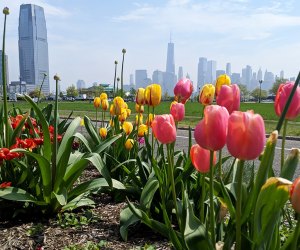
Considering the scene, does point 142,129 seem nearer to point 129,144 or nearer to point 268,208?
point 129,144

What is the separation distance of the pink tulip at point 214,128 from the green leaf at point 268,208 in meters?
0.18

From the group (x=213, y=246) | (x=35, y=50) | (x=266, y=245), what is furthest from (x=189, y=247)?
(x=35, y=50)

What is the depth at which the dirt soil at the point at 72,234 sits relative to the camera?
2.29 meters

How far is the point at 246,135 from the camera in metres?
1.03

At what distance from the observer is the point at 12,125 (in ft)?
11.1

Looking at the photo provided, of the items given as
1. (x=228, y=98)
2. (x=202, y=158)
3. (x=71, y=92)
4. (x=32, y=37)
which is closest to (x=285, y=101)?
(x=228, y=98)

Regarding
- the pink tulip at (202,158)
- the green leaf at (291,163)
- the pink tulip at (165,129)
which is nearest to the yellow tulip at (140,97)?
the pink tulip at (165,129)

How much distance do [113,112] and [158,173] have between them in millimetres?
1531

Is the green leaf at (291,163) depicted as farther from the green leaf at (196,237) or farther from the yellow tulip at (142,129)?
the yellow tulip at (142,129)

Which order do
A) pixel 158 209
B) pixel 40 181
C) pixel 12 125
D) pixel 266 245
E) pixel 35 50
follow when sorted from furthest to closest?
pixel 35 50
pixel 12 125
pixel 40 181
pixel 158 209
pixel 266 245

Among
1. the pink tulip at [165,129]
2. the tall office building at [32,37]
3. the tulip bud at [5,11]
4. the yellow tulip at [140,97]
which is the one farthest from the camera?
the tall office building at [32,37]

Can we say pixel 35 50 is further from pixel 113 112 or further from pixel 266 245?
pixel 266 245

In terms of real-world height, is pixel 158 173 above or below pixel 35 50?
below

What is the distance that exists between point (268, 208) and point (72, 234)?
159 centimetres
